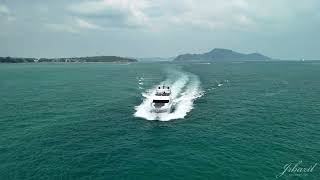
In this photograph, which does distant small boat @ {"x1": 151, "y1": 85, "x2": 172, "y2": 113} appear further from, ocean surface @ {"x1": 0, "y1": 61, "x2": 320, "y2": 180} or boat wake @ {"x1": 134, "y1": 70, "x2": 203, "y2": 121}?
ocean surface @ {"x1": 0, "y1": 61, "x2": 320, "y2": 180}

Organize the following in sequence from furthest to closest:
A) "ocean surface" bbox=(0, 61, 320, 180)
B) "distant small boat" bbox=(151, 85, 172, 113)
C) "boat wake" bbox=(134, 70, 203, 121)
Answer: "distant small boat" bbox=(151, 85, 172, 113) → "boat wake" bbox=(134, 70, 203, 121) → "ocean surface" bbox=(0, 61, 320, 180)

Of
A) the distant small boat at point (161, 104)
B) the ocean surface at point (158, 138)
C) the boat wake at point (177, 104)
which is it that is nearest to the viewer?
the ocean surface at point (158, 138)

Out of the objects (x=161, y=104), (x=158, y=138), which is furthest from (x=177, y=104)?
(x=158, y=138)

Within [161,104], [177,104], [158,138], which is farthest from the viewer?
[177,104]

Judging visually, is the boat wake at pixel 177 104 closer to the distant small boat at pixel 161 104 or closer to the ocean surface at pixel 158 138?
the ocean surface at pixel 158 138

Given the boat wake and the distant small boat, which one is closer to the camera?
the boat wake

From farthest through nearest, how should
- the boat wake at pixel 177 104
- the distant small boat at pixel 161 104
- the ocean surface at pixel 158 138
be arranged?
the distant small boat at pixel 161 104, the boat wake at pixel 177 104, the ocean surface at pixel 158 138

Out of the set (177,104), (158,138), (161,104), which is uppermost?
(161,104)

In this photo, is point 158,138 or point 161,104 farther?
point 161,104

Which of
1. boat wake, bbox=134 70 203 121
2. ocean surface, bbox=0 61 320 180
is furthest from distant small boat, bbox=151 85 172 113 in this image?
ocean surface, bbox=0 61 320 180

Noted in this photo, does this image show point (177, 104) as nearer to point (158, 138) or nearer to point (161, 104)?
point (161, 104)

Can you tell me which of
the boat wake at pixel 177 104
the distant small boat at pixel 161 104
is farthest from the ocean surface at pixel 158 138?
the distant small boat at pixel 161 104

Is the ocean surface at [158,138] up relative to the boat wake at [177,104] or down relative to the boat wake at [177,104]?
down
